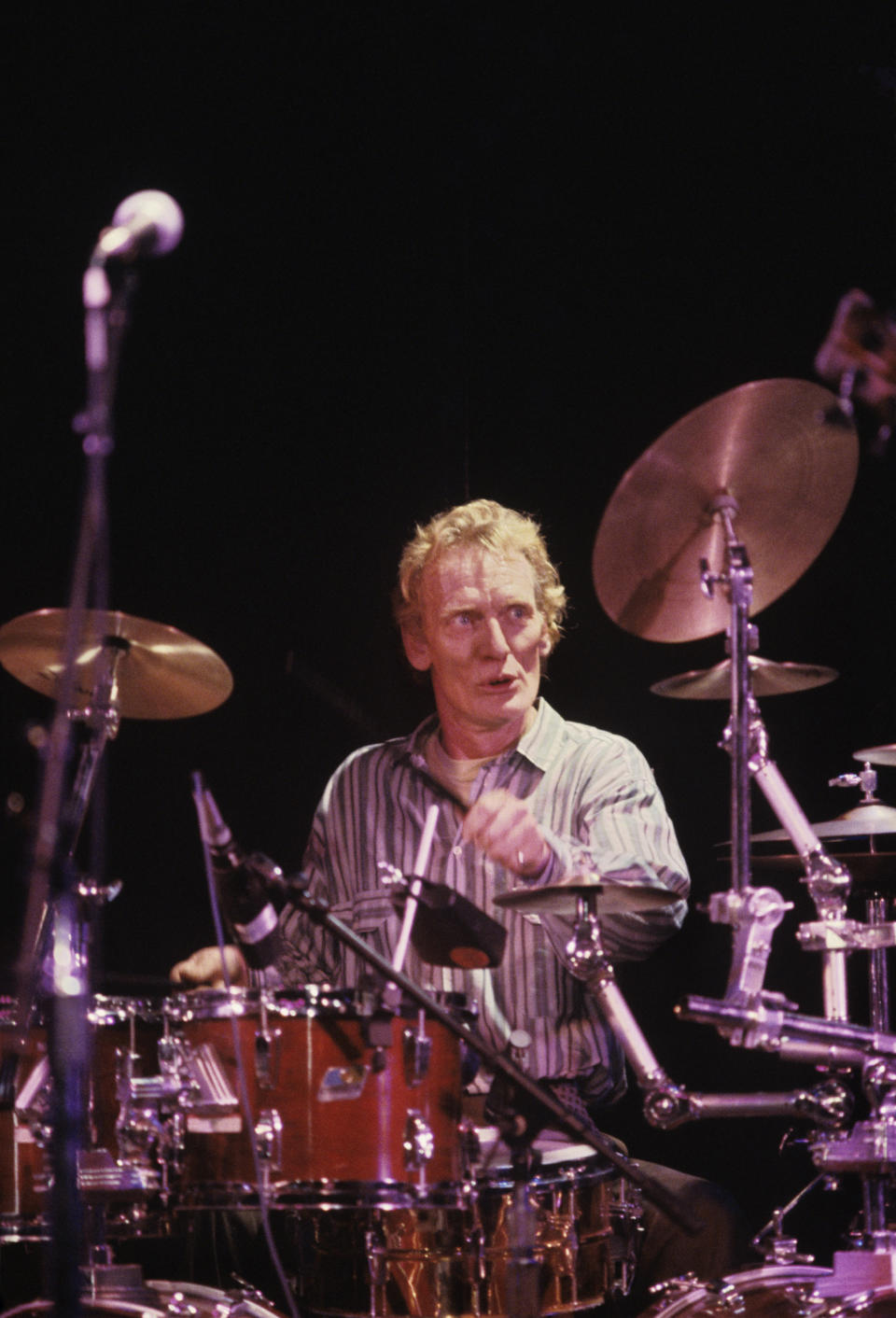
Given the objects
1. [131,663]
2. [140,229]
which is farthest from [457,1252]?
[140,229]

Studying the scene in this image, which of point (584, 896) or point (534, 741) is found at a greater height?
point (534, 741)

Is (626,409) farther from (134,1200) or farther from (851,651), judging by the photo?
(134,1200)

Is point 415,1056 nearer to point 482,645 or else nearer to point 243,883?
point 243,883

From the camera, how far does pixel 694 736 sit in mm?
4316

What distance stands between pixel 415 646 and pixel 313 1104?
1648 mm

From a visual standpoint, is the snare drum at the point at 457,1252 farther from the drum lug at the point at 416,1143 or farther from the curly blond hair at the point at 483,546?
the curly blond hair at the point at 483,546

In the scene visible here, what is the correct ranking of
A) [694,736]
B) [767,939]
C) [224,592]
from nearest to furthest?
[767,939] < [224,592] < [694,736]

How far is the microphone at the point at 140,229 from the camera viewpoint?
204 centimetres

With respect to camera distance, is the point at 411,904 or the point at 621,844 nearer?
the point at 411,904

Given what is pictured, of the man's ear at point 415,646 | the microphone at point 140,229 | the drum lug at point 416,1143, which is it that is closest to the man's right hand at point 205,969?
the drum lug at point 416,1143

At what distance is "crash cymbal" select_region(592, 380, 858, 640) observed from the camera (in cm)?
259

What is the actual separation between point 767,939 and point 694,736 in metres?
1.82

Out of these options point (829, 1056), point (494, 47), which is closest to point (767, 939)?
point (829, 1056)

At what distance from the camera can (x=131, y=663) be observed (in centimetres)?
315
